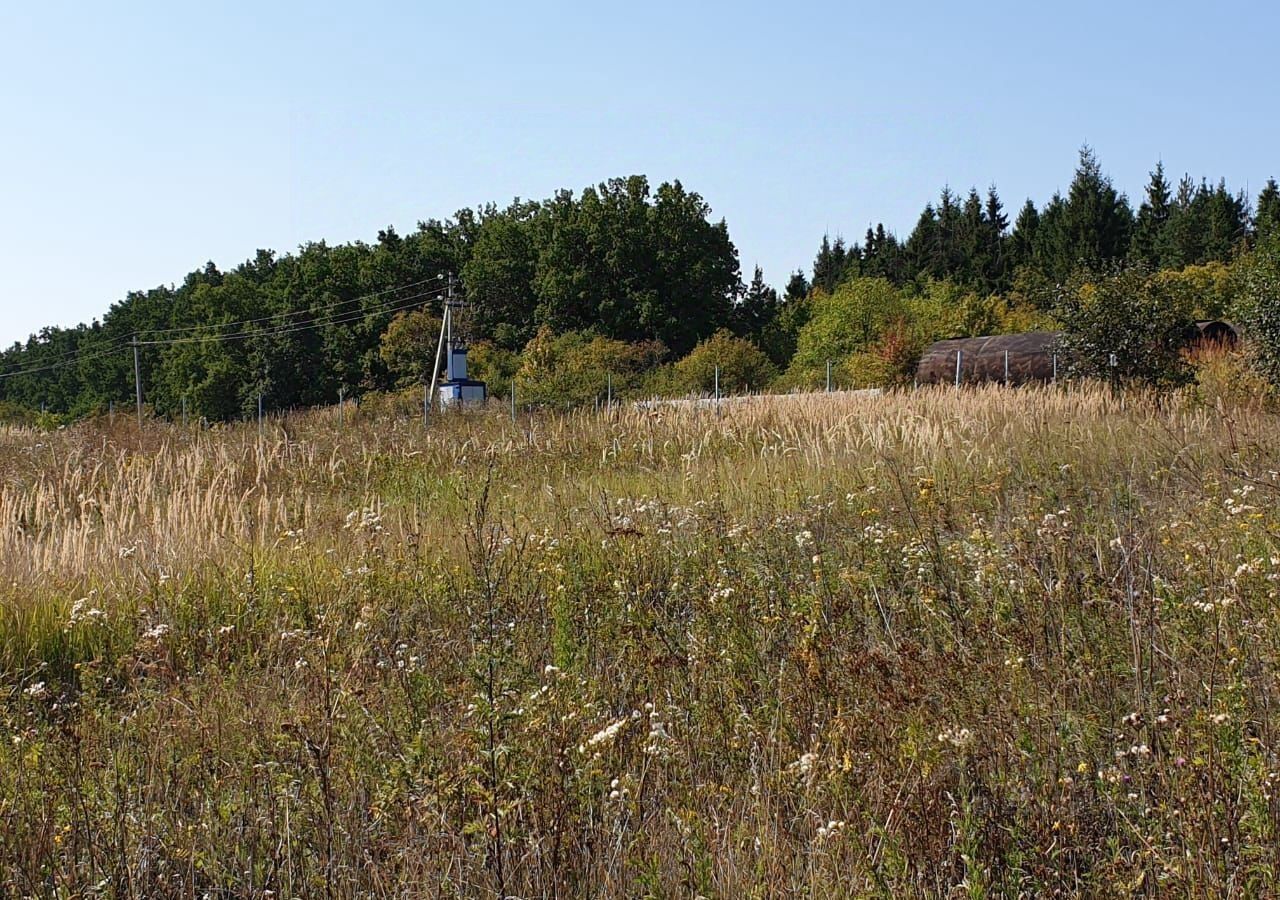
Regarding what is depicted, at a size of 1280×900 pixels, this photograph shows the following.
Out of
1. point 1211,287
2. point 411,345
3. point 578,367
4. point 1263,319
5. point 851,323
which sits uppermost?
point 411,345

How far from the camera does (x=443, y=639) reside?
406cm

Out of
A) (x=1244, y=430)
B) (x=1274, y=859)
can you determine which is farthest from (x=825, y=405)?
(x=1274, y=859)

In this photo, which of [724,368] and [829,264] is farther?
[829,264]

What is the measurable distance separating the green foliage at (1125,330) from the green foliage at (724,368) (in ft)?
69.7

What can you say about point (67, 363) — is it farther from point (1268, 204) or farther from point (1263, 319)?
point (1263, 319)

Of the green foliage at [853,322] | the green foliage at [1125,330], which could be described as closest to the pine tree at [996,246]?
the green foliage at [853,322]

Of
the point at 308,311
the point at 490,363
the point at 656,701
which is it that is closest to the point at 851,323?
the point at 490,363

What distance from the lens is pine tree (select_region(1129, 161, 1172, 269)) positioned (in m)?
56.4

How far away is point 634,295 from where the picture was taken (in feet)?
179

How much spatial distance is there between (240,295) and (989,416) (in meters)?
73.9

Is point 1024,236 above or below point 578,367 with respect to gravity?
above

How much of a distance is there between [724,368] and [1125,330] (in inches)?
946

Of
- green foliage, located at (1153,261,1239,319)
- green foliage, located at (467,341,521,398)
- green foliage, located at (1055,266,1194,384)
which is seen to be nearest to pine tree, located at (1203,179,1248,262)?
green foliage, located at (1153,261,1239,319)

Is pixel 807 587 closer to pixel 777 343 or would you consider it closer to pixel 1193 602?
pixel 1193 602
